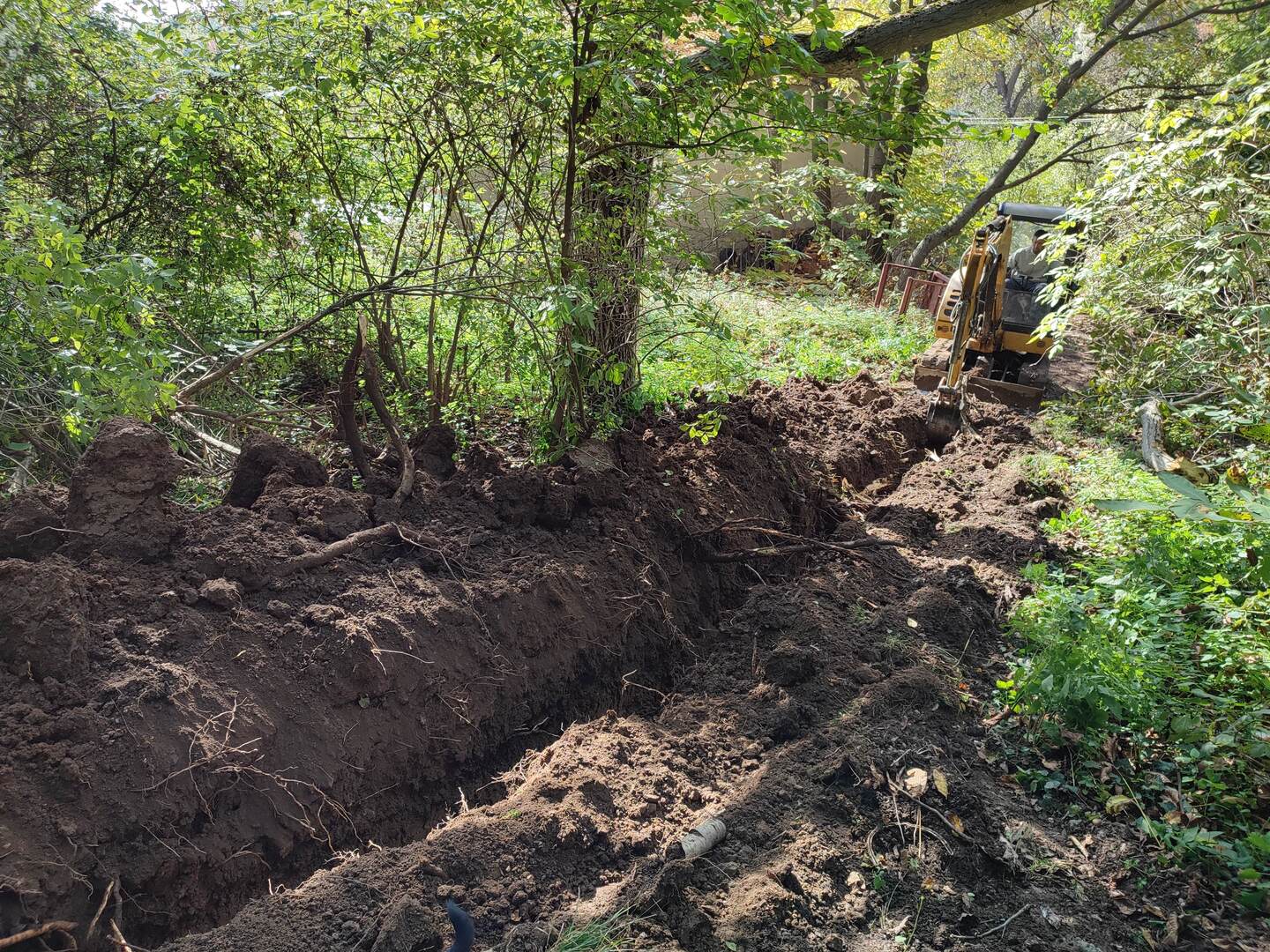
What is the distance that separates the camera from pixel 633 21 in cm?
426

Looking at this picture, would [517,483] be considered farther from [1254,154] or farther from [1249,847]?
[1254,154]

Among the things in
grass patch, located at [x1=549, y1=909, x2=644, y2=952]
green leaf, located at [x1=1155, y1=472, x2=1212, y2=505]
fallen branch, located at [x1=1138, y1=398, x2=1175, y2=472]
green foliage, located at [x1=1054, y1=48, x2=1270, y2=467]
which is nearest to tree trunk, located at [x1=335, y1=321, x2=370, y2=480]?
grass patch, located at [x1=549, y1=909, x2=644, y2=952]

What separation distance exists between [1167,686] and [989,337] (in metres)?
6.32

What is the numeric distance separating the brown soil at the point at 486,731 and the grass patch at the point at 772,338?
1.06 meters

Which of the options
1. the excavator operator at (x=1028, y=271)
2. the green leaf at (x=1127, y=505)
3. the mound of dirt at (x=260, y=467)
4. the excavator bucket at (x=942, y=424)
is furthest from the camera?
the excavator operator at (x=1028, y=271)

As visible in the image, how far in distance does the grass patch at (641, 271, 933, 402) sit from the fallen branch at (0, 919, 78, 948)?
12.5 ft

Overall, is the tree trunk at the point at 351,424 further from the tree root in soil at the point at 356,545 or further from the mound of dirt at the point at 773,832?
the mound of dirt at the point at 773,832

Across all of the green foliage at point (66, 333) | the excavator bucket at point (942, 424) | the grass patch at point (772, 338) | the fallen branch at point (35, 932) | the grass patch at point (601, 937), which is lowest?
the fallen branch at point (35, 932)

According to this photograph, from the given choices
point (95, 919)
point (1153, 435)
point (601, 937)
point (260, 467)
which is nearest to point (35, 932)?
point (95, 919)

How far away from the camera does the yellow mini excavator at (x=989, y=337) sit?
8656 mm

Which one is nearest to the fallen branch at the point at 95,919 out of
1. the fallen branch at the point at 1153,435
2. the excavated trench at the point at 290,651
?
the excavated trench at the point at 290,651

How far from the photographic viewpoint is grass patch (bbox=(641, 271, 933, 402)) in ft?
18.9

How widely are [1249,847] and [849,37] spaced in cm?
528

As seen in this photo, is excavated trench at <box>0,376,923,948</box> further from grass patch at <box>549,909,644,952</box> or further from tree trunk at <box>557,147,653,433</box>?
grass patch at <box>549,909,644,952</box>
